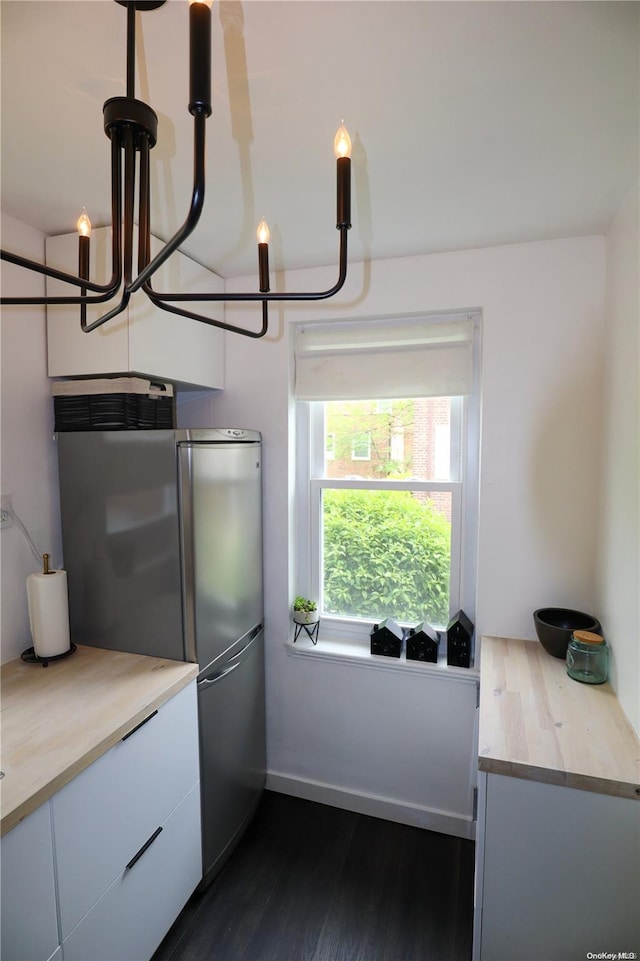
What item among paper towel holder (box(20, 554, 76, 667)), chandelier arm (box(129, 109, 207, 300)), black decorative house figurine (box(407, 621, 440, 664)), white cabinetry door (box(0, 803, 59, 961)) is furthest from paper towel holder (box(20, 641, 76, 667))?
chandelier arm (box(129, 109, 207, 300))

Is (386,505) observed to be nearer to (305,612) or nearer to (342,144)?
(305,612)

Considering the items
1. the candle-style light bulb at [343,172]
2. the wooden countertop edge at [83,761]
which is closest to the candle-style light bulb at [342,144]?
the candle-style light bulb at [343,172]

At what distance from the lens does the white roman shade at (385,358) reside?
1982mm

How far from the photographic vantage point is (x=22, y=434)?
1.71 metres

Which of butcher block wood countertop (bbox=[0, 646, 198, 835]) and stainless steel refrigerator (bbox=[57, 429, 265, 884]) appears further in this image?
stainless steel refrigerator (bbox=[57, 429, 265, 884])

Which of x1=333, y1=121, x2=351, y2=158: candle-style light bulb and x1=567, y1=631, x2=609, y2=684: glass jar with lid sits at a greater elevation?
x1=333, y1=121, x2=351, y2=158: candle-style light bulb

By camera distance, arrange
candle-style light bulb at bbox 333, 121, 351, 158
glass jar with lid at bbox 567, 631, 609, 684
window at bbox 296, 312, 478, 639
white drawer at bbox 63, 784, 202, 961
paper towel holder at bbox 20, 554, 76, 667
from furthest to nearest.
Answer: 1. window at bbox 296, 312, 478, 639
2. paper towel holder at bbox 20, 554, 76, 667
3. glass jar with lid at bbox 567, 631, 609, 684
4. white drawer at bbox 63, 784, 202, 961
5. candle-style light bulb at bbox 333, 121, 351, 158

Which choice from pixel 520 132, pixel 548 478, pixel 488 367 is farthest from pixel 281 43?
pixel 548 478

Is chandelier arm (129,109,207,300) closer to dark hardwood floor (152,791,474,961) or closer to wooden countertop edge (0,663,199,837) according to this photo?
wooden countertop edge (0,663,199,837)

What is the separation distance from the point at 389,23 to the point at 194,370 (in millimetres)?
1376

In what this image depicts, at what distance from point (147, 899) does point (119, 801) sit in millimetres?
403

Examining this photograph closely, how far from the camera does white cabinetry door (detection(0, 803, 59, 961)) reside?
3.30 ft

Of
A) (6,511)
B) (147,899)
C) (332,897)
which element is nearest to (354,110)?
(6,511)

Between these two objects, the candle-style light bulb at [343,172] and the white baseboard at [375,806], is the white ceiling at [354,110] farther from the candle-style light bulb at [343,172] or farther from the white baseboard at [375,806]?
the white baseboard at [375,806]
